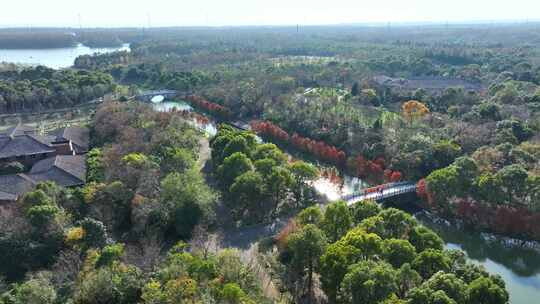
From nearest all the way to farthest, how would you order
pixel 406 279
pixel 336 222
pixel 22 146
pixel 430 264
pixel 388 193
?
pixel 406 279 < pixel 430 264 < pixel 336 222 < pixel 388 193 < pixel 22 146

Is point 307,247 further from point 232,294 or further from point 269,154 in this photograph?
point 269,154

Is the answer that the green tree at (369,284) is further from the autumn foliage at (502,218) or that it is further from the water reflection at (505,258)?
the autumn foliage at (502,218)

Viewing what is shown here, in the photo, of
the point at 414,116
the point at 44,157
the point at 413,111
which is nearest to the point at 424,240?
the point at 414,116

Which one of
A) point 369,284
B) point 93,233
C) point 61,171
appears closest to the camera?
point 369,284

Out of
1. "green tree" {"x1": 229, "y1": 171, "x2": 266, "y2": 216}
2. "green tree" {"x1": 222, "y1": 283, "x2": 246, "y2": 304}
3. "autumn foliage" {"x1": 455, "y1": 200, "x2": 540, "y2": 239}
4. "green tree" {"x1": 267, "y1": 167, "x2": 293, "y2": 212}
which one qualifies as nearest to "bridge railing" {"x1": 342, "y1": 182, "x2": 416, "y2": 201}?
"autumn foliage" {"x1": 455, "y1": 200, "x2": 540, "y2": 239}

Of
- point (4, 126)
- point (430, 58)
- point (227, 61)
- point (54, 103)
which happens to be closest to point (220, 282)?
point (4, 126)

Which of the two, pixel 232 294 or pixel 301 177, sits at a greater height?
pixel 301 177

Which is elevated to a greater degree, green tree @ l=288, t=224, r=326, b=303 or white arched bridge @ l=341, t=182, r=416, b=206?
green tree @ l=288, t=224, r=326, b=303

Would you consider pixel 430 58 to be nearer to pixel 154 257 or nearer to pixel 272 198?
A: pixel 272 198

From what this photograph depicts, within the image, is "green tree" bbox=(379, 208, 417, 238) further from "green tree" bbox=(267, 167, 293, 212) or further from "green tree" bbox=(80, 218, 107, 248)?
"green tree" bbox=(80, 218, 107, 248)
